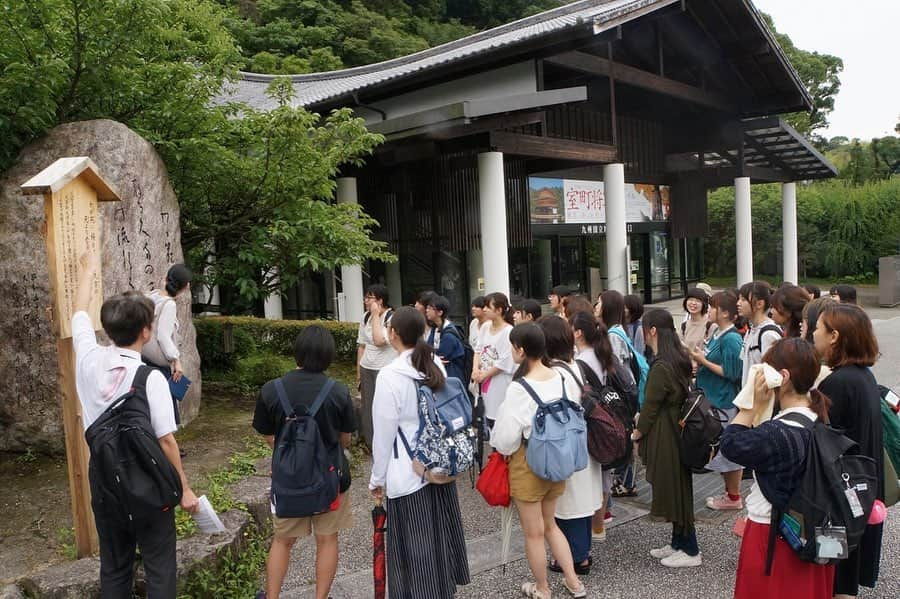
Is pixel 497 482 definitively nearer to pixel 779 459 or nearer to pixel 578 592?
pixel 578 592

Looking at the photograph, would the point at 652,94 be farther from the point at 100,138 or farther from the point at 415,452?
the point at 415,452

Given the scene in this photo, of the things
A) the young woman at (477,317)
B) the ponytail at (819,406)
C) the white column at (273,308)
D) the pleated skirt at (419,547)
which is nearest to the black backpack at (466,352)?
the young woman at (477,317)

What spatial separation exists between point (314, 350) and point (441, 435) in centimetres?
79

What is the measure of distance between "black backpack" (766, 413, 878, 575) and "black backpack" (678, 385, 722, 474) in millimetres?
1233

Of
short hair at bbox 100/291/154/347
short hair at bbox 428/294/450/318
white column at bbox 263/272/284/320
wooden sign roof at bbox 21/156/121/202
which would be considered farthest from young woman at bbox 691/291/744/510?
white column at bbox 263/272/284/320

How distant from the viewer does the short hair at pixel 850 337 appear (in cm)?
333

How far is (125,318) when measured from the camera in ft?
10.0

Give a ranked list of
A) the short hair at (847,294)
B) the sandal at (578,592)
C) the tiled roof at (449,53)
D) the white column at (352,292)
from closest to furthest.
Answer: the sandal at (578,592) < the short hair at (847,294) < the tiled roof at (449,53) < the white column at (352,292)

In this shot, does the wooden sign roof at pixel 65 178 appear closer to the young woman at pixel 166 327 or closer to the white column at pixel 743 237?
the young woman at pixel 166 327

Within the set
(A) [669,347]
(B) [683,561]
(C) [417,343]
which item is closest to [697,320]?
(A) [669,347]

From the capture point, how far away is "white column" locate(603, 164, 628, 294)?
509 inches

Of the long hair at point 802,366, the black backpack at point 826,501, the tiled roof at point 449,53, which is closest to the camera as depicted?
the black backpack at point 826,501

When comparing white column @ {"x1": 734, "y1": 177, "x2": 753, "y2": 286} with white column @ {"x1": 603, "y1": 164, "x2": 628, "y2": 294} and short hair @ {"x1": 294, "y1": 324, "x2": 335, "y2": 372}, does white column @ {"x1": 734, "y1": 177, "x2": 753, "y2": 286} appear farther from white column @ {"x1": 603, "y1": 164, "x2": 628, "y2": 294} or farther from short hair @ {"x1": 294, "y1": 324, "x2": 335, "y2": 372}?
short hair @ {"x1": 294, "y1": 324, "x2": 335, "y2": 372}

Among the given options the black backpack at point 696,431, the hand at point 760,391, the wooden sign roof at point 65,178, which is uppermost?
the wooden sign roof at point 65,178
